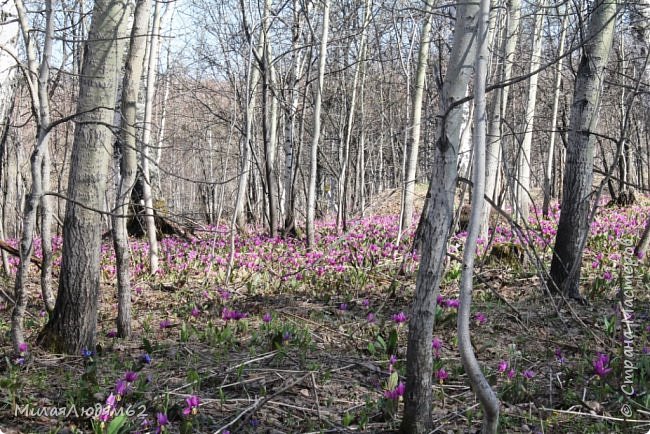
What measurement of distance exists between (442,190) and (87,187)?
114 inches

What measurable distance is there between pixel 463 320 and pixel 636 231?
8.17m

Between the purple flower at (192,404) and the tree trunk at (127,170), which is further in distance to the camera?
the tree trunk at (127,170)

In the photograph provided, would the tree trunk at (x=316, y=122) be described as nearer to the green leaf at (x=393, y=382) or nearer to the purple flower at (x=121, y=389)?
the green leaf at (x=393, y=382)

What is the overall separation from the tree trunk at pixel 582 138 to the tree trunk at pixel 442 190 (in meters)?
3.11

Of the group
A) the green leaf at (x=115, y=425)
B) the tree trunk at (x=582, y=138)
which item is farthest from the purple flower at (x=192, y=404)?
the tree trunk at (x=582, y=138)

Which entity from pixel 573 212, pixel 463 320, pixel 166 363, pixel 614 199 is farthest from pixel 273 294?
pixel 614 199

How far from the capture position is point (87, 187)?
4.02 meters

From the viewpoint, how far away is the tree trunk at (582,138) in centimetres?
505

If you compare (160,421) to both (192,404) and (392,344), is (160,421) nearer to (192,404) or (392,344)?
(192,404)

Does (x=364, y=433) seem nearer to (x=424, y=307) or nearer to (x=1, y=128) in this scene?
(x=424, y=307)

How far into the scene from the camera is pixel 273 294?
6656 millimetres

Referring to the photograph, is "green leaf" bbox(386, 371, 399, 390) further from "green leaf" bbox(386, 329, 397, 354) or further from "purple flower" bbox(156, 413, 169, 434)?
"purple flower" bbox(156, 413, 169, 434)

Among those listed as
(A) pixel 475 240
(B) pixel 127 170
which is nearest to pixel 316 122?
(B) pixel 127 170

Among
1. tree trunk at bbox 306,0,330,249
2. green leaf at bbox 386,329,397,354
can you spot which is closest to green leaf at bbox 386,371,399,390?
green leaf at bbox 386,329,397,354
